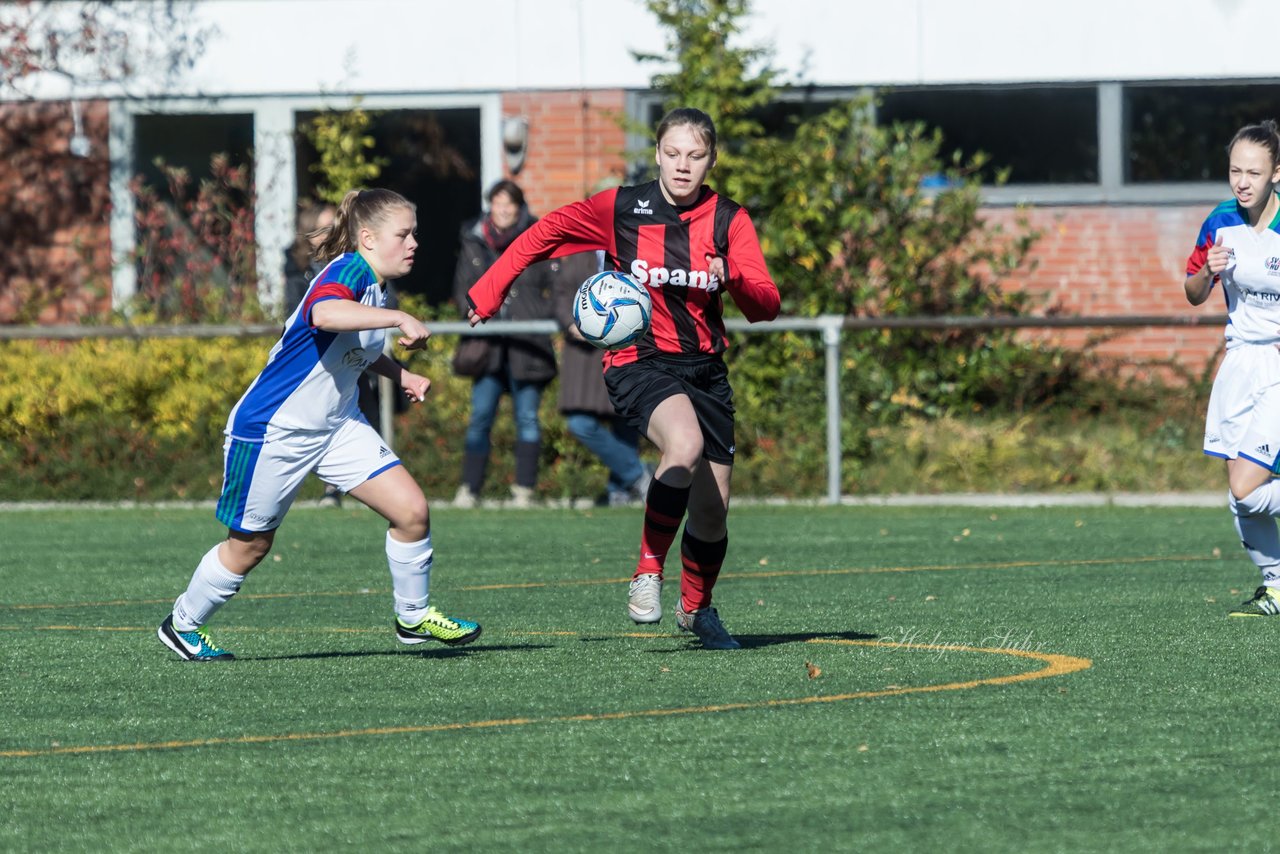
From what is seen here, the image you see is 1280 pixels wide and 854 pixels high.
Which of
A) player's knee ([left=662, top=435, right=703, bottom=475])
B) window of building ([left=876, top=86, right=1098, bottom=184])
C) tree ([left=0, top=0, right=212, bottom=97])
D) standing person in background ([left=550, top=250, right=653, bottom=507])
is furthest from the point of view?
tree ([left=0, top=0, right=212, bottom=97])

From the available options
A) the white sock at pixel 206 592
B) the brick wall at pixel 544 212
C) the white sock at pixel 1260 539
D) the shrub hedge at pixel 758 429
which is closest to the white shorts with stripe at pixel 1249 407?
the white sock at pixel 1260 539

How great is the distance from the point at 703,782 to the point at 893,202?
38.7 feet

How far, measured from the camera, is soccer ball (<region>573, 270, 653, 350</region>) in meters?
7.07

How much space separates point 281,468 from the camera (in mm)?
7059

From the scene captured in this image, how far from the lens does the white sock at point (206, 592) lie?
7211mm

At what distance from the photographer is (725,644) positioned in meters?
7.33

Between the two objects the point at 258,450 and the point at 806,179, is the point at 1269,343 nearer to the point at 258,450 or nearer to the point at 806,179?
the point at 258,450

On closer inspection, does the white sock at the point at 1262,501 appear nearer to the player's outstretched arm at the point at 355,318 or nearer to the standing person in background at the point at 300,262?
the player's outstretched arm at the point at 355,318

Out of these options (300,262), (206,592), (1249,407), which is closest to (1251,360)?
(1249,407)

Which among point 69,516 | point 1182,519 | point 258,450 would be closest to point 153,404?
point 69,516

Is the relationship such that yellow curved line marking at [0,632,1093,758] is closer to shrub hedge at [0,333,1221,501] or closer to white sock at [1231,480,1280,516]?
white sock at [1231,480,1280,516]

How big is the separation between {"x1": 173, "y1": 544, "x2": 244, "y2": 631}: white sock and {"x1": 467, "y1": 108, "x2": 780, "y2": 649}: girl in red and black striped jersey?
1244mm

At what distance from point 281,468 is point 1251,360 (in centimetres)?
394

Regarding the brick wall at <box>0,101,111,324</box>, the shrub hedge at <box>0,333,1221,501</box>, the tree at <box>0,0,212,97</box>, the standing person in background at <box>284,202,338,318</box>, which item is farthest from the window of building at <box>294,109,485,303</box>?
the standing person in background at <box>284,202,338,318</box>
